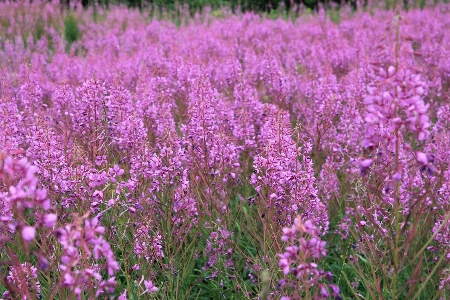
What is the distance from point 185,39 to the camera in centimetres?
952

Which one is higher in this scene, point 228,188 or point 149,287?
point 149,287

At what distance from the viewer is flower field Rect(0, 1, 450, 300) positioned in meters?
2.00

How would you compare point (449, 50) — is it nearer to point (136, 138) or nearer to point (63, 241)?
point (136, 138)

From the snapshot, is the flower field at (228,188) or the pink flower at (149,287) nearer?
the flower field at (228,188)

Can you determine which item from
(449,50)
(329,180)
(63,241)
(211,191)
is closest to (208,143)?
(211,191)

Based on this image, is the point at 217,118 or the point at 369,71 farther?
the point at 369,71

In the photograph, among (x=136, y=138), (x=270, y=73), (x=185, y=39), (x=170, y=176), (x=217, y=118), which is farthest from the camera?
(x=185, y=39)

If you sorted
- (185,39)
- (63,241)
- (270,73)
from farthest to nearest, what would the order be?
1. (185,39)
2. (270,73)
3. (63,241)

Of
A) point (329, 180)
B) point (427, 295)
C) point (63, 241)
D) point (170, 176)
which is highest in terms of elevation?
point (63, 241)

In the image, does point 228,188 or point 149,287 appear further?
point 228,188

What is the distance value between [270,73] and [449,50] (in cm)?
359

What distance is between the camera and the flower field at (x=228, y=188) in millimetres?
2002

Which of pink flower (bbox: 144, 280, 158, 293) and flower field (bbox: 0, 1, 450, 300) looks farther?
pink flower (bbox: 144, 280, 158, 293)

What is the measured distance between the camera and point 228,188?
420 centimetres
